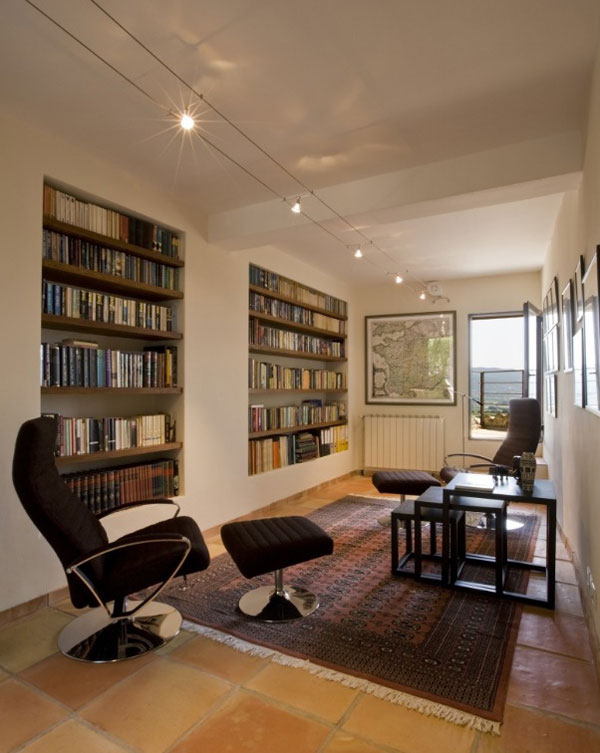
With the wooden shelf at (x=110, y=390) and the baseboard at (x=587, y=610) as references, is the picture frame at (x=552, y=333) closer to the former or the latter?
the baseboard at (x=587, y=610)

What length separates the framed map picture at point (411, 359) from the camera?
623 cm

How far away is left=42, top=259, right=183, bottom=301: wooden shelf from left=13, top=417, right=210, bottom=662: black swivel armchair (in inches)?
42.8

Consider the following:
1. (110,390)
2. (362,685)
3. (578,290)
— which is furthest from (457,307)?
(362,685)

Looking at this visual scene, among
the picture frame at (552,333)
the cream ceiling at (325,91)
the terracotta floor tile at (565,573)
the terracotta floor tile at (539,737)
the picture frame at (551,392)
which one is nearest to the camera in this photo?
the terracotta floor tile at (539,737)

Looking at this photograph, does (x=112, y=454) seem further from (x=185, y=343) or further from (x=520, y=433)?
(x=520, y=433)

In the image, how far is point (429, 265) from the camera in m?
5.39

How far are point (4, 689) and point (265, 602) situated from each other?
48.3 inches

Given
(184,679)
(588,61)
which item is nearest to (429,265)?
(588,61)

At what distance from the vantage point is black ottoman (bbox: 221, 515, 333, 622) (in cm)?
235

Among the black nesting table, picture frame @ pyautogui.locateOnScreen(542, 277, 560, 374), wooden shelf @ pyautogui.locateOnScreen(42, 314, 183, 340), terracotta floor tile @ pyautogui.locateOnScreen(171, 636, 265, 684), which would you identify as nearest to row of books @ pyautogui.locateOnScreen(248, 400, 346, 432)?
wooden shelf @ pyautogui.locateOnScreen(42, 314, 183, 340)

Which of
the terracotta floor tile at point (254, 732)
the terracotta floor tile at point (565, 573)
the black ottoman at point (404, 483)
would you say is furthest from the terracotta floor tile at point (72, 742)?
the black ottoman at point (404, 483)

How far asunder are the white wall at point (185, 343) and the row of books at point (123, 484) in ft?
0.61

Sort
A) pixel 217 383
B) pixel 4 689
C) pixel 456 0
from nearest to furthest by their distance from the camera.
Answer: pixel 456 0, pixel 4 689, pixel 217 383

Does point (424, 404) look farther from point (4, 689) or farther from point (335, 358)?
point (4, 689)
